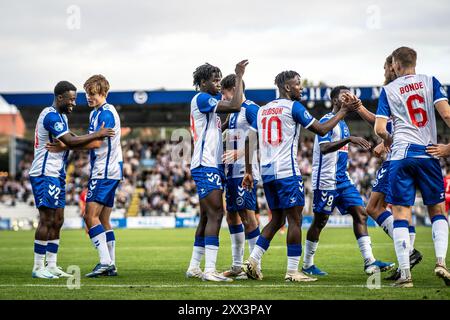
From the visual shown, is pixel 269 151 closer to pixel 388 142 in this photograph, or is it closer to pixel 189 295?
pixel 388 142

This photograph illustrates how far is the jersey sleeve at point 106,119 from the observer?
10.9 meters

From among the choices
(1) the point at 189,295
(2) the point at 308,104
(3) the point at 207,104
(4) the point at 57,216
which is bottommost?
(1) the point at 189,295

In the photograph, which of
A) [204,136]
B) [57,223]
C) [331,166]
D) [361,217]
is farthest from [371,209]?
[57,223]

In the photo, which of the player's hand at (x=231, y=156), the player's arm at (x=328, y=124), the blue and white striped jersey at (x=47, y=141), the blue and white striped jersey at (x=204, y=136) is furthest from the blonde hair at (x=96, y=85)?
the player's arm at (x=328, y=124)

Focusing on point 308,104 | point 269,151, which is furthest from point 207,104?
point 308,104

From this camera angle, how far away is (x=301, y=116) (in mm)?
9578

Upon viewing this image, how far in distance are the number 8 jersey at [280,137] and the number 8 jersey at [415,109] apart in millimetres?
1429

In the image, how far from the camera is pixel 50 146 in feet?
35.6

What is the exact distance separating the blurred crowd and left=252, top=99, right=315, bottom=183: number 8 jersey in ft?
90.4

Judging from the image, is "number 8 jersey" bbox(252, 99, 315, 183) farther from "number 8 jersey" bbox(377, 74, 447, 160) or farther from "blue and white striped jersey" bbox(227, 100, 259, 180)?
"number 8 jersey" bbox(377, 74, 447, 160)

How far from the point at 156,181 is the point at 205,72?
33.3m

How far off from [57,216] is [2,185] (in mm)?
35103
